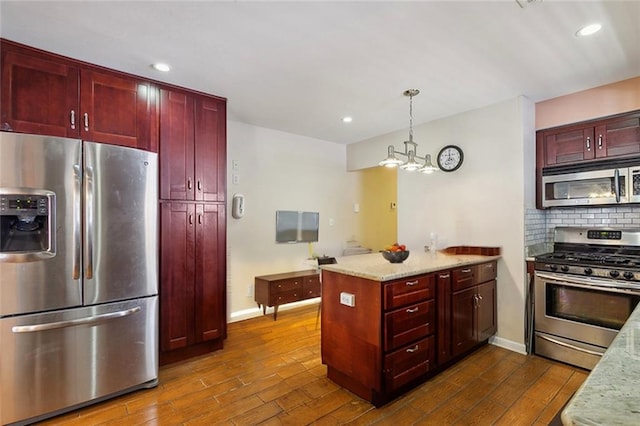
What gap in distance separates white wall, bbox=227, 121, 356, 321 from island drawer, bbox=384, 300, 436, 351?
7.05ft

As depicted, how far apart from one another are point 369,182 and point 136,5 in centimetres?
446

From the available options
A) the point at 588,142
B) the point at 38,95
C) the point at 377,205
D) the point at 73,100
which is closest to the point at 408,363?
the point at 588,142

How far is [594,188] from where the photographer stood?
298 centimetres

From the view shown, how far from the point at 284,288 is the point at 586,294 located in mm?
3064

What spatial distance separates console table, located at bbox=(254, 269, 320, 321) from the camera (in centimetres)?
396

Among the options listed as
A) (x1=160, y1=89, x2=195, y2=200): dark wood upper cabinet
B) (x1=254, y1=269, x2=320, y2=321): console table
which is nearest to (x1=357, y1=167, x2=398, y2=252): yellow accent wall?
(x1=254, y1=269, x2=320, y2=321): console table

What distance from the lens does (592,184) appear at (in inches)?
118

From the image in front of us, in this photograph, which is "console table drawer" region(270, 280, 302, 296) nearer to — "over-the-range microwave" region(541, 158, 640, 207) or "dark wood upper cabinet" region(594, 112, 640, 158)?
"over-the-range microwave" region(541, 158, 640, 207)

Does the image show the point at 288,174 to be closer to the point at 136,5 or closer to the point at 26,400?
the point at 136,5

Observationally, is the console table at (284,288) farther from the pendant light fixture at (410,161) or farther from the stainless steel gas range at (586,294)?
the stainless steel gas range at (586,294)

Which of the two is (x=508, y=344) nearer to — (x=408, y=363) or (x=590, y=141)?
(x=408, y=363)

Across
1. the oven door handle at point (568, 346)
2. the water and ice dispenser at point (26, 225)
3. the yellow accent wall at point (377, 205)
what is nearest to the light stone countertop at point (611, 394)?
the oven door handle at point (568, 346)

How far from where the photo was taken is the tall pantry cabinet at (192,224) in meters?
2.81

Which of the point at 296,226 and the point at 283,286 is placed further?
the point at 296,226
